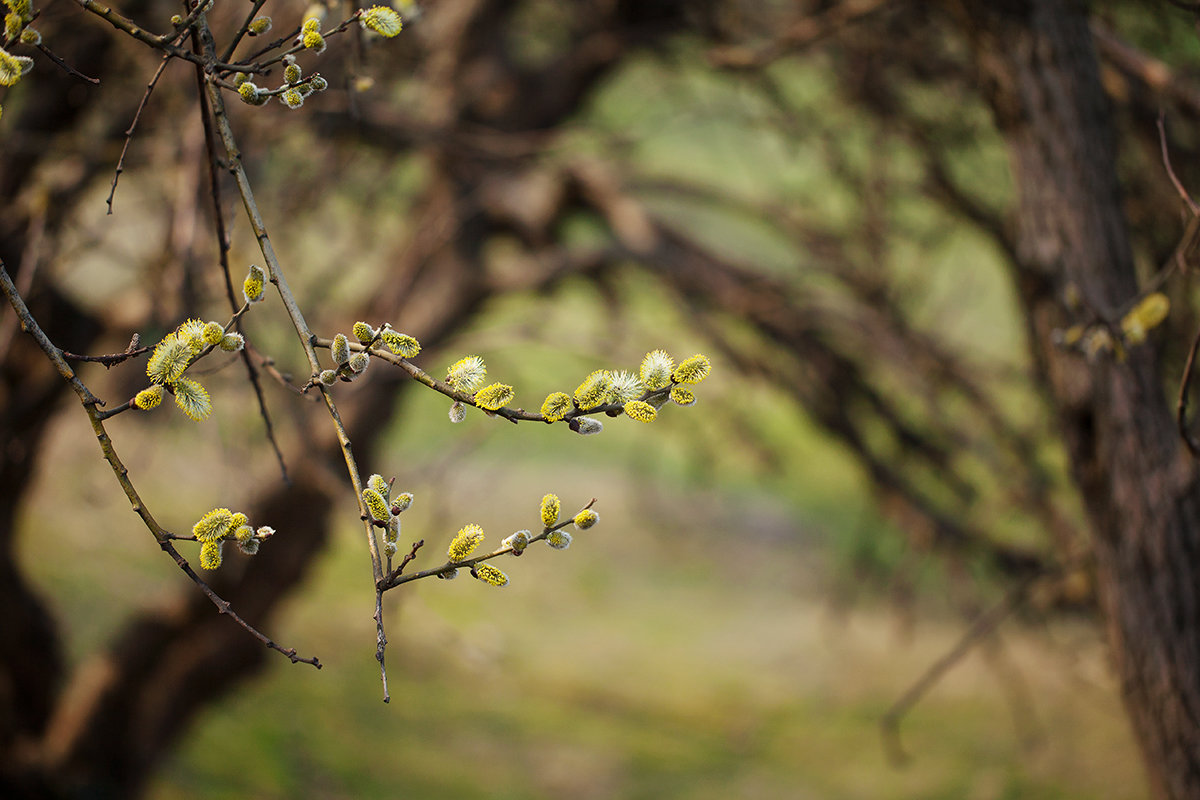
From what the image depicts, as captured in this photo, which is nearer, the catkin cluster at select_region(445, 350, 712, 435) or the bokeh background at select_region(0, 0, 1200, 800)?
the catkin cluster at select_region(445, 350, 712, 435)

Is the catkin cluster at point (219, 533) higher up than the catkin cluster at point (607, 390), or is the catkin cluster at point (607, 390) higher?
the catkin cluster at point (219, 533)

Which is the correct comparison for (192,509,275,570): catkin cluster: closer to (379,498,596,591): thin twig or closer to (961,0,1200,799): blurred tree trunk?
(379,498,596,591): thin twig

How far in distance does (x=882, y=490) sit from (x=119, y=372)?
2.70 meters

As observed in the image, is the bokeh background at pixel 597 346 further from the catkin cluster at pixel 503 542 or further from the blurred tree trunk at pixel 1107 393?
the catkin cluster at pixel 503 542

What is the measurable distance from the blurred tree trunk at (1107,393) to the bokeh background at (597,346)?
0.28 metres

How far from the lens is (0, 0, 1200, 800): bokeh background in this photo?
8.47 ft

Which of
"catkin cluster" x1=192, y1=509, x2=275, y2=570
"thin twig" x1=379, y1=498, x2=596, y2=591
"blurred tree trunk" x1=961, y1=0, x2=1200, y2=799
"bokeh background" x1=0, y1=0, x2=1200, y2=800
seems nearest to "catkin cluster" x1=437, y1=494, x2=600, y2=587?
"thin twig" x1=379, y1=498, x2=596, y2=591

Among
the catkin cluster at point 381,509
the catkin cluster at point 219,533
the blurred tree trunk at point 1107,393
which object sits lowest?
the blurred tree trunk at point 1107,393

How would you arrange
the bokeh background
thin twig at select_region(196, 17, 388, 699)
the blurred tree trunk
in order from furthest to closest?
the bokeh background, the blurred tree trunk, thin twig at select_region(196, 17, 388, 699)

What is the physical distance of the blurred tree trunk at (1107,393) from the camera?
150 cm

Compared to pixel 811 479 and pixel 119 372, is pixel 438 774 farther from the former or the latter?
pixel 811 479

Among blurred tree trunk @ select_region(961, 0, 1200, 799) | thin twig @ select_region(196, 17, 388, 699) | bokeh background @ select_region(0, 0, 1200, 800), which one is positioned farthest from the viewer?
bokeh background @ select_region(0, 0, 1200, 800)

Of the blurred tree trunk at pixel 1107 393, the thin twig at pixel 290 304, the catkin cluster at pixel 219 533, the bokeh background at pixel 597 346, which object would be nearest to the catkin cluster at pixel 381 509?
the thin twig at pixel 290 304

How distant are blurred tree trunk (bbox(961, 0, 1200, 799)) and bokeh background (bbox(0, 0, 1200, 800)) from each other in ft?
0.90
